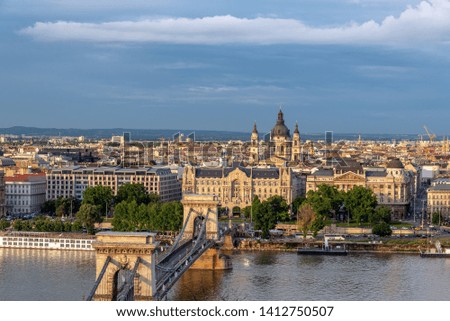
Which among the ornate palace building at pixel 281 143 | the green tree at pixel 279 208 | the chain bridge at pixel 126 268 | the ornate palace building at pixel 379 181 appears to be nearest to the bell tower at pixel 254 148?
the ornate palace building at pixel 281 143

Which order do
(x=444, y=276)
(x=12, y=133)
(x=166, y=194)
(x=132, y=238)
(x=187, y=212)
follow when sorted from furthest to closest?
(x=12, y=133)
(x=166, y=194)
(x=187, y=212)
(x=444, y=276)
(x=132, y=238)

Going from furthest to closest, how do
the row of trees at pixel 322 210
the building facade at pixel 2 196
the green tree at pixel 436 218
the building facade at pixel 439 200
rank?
the building facade at pixel 439 200 → the building facade at pixel 2 196 → the green tree at pixel 436 218 → the row of trees at pixel 322 210

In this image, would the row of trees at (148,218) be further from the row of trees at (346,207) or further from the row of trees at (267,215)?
the row of trees at (346,207)

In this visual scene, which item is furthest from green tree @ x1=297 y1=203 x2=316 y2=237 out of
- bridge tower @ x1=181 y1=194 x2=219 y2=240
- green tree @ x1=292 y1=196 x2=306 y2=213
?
bridge tower @ x1=181 y1=194 x2=219 y2=240

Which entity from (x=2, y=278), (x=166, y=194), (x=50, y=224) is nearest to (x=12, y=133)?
(x=166, y=194)

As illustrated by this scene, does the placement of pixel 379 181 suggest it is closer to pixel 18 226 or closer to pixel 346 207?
pixel 346 207

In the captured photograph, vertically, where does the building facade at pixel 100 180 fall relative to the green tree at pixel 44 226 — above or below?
above

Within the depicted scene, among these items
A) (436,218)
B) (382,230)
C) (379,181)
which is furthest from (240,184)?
(382,230)

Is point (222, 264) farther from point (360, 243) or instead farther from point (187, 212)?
point (360, 243)
